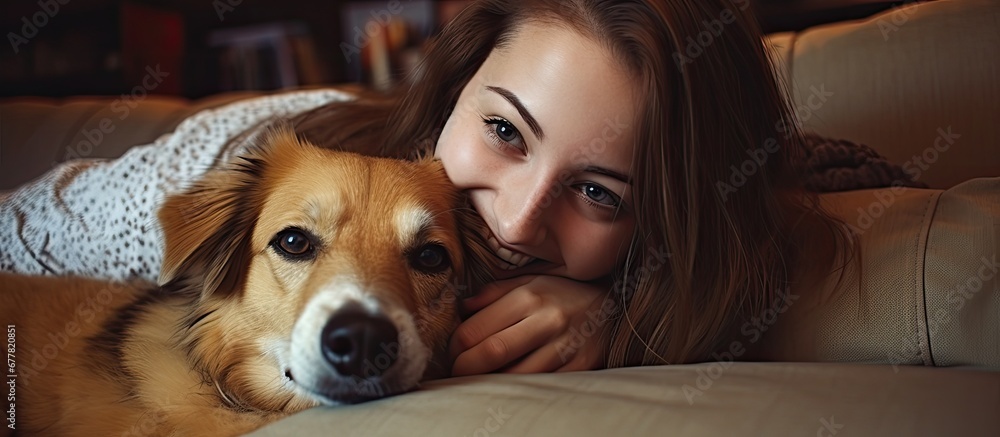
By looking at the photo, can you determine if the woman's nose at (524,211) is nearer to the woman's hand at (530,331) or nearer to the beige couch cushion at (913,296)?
the woman's hand at (530,331)

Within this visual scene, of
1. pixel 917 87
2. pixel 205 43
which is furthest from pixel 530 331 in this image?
pixel 205 43

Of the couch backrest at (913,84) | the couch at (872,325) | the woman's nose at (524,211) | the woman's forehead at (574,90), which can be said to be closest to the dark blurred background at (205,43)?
the couch backrest at (913,84)

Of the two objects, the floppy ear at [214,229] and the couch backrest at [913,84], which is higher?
the couch backrest at [913,84]

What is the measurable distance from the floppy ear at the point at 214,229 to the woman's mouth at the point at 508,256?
0.43 metres

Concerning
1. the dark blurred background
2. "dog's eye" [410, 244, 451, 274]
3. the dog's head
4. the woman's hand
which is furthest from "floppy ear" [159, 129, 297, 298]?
the dark blurred background

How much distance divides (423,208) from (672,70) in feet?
1.60

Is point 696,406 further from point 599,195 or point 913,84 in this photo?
point 913,84

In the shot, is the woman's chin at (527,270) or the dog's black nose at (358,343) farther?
the woman's chin at (527,270)

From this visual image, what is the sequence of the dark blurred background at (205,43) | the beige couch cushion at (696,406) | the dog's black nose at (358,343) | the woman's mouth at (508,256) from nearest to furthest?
the beige couch cushion at (696,406)
the dog's black nose at (358,343)
the woman's mouth at (508,256)
the dark blurred background at (205,43)

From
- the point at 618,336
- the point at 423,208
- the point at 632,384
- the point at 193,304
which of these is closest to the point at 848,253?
the point at 618,336

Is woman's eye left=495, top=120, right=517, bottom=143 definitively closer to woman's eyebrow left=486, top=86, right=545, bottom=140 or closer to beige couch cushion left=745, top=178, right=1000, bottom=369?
woman's eyebrow left=486, top=86, right=545, bottom=140

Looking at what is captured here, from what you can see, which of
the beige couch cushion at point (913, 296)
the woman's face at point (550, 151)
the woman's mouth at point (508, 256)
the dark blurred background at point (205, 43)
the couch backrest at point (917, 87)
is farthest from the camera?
the dark blurred background at point (205, 43)

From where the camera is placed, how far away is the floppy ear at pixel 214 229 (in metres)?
1.27

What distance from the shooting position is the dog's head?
3.77 ft
